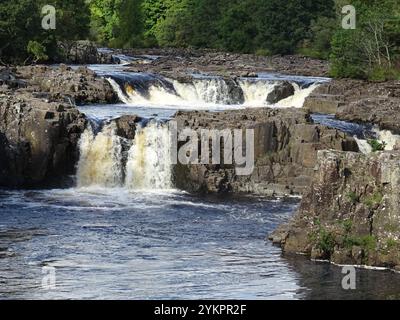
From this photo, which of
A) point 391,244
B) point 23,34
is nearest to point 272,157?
point 391,244

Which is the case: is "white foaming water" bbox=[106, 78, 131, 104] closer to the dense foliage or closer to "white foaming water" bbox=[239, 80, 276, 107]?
"white foaming water" bbox=[239, 80, 276, 107]

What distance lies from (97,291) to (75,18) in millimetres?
69230

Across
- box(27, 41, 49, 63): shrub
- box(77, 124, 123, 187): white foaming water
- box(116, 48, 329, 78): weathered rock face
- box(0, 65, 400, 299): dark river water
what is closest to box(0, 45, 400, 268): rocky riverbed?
box(116, 48, 329, 78): weathered rock face

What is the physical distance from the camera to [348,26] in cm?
7538

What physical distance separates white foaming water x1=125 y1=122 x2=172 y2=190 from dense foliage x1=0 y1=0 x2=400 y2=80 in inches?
966

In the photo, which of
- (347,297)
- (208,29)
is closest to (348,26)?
(208,29)

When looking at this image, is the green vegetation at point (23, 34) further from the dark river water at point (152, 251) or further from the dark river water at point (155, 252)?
the dark river water at point (155, 252)

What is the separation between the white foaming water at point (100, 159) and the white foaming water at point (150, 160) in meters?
0.60

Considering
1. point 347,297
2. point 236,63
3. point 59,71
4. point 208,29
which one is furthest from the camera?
point 208,29

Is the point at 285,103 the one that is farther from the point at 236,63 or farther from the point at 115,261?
the point at 115,261

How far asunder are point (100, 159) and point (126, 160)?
1.19m

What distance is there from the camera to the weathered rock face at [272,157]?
46188 millimetres

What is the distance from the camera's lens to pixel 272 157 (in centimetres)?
4697

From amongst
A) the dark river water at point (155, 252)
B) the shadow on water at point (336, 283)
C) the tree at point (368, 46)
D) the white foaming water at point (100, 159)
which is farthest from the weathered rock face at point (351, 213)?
the tree at point (368, 46)
